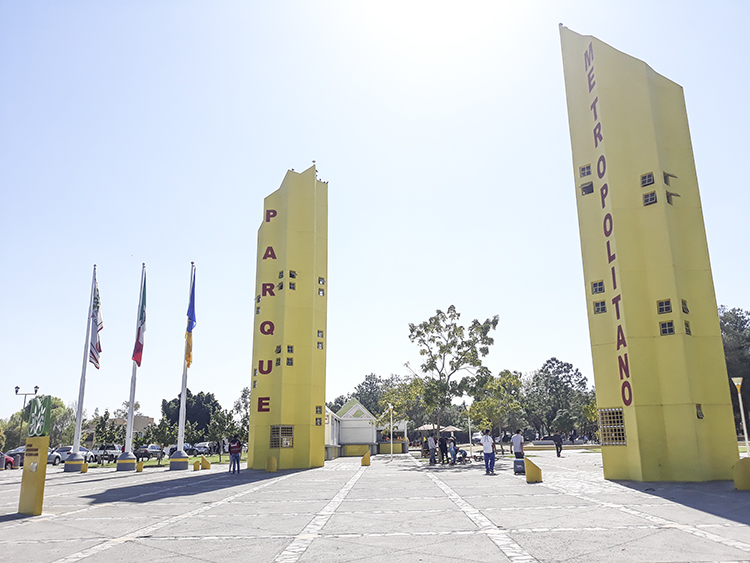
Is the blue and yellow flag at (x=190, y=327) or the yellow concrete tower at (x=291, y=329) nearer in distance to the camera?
the yellow concrete tower at (x=291, y=329)

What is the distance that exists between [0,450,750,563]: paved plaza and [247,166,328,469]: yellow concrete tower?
12266 millimetres

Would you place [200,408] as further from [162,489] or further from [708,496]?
[708,496]

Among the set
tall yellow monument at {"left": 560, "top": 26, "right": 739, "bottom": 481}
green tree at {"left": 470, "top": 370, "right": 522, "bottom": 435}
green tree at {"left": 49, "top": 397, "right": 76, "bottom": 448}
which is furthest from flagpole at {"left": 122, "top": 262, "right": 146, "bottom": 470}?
green tree at {"left": 49, "top": 397, "right": 76, "bottom": 448}

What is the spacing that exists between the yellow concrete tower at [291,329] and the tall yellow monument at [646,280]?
16788 mm

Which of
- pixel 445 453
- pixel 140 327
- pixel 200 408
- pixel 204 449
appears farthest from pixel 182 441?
pixel 200 408

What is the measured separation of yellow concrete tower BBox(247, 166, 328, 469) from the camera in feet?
100

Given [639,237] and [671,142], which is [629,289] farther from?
[671,142]

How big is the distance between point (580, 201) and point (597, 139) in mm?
2516

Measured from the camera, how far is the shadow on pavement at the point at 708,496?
36.7 ft

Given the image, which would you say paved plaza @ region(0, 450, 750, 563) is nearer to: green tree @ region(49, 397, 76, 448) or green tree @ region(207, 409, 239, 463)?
green tree @ region(207, 409, 239, 463)

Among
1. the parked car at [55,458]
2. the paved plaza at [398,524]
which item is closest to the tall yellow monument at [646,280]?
the paved plaza at [398,524]

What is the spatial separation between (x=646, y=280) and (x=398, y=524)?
13709mm

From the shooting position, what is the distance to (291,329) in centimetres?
3180

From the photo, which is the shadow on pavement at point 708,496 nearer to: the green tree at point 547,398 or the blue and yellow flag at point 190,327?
the blue and yellow flag at point 190,327
